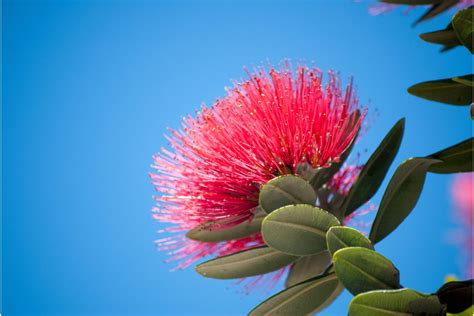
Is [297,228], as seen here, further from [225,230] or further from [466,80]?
[466,80]

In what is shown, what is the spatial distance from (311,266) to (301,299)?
16 centimetres

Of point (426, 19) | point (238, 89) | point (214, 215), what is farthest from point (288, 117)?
point (426, 19)

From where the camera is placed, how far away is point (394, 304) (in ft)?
2.41

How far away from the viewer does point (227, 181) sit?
971 millimetres

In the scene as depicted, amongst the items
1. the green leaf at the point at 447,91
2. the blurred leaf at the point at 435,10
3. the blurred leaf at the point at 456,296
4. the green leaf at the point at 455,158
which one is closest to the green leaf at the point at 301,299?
the blurred leaf at the point at 456,296

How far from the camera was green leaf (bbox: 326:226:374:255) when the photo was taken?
0.79 meters

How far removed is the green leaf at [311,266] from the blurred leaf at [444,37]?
0.42 metres

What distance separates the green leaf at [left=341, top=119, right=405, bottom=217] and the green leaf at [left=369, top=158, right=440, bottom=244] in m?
0.07

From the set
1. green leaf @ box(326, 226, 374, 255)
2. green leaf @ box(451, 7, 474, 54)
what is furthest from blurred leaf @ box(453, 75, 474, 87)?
green leaf @ box(326, 226, 374, 255)

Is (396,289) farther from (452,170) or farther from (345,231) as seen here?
(452,170)

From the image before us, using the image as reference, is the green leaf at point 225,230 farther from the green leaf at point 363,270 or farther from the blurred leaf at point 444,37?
the blurred leaf at point 444,37

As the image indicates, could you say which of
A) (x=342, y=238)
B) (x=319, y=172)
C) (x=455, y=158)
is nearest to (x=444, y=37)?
(x=455, y=158)

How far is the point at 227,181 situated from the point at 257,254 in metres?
0.13

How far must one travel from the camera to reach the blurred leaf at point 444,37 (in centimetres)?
100
